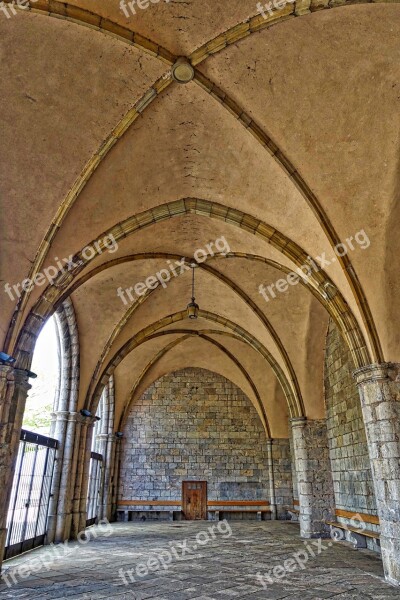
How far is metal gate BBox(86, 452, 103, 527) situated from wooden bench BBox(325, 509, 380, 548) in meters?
6.09

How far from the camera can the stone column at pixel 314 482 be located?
8462 millimetres

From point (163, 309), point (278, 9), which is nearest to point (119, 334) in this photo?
point (163, 309)

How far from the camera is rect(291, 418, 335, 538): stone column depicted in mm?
8462

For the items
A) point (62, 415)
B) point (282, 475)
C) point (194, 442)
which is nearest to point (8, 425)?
point (62, 415)

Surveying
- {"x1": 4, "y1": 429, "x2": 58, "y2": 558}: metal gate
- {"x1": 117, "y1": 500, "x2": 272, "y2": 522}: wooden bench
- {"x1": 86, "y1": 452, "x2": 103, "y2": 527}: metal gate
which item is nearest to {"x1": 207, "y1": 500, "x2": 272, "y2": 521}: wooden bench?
{"x1": 117, "y1": 500, "x2": 272, "y2": 522}: wooden bench

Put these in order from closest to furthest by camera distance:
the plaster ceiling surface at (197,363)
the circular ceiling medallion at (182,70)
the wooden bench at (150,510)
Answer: the circular ceiling medallion at (182,70)
the wooden bench at (150,510)
the plaster ceiling surface at (197,363)

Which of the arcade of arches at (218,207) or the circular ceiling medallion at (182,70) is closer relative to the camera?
the arcade of arches at (218,207)

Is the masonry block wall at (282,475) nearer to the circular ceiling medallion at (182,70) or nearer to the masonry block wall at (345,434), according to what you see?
the masonry block wall at (345,434)

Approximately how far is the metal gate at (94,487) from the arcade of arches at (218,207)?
2.48 m

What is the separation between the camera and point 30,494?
293 inches

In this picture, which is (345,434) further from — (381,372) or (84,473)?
(84,473)

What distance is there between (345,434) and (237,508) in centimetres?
602

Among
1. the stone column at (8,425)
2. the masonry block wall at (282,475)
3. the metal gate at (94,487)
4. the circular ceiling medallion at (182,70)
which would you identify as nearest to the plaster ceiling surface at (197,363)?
the masonry block wall at (282,475)

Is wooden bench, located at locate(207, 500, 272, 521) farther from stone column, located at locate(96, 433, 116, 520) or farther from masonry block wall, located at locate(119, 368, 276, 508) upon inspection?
stone column, located at locate(96, 433, 116, 520)
